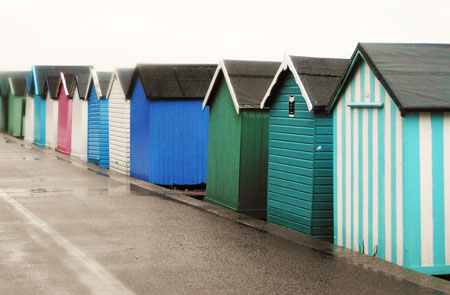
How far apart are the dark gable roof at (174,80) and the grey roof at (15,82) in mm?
29027

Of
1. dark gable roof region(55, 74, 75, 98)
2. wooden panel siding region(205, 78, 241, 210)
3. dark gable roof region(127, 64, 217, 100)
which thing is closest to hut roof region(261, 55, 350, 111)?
wooden panel siding region(205, 78, 241, 210)

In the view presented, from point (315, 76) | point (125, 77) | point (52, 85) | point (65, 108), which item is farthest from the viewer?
point (52, 85)

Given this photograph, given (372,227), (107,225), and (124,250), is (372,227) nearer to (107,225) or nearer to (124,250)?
(124,250)

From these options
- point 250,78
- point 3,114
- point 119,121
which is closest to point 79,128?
point 119,121

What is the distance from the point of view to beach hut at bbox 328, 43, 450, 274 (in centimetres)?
949

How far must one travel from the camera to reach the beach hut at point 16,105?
1921 inches

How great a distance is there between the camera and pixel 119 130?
2450cm

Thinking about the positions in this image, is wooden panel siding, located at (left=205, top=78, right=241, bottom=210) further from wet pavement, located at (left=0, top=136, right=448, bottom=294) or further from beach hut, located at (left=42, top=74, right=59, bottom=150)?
beach hut, located at (left=42, top=74, right=59, bottom=150)

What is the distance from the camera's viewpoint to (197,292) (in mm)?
8281

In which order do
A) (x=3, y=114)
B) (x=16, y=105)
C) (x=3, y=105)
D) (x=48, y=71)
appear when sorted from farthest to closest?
(x=3, y=105) < (x=3, y=114) < (x=16, y=105) < (x=48, y=71)

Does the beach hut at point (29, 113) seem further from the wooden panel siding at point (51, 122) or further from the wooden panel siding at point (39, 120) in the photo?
the wooden panel siding at point (51, 122)

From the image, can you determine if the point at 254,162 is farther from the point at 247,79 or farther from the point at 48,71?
the point at 48,71

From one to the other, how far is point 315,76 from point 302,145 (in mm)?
1232

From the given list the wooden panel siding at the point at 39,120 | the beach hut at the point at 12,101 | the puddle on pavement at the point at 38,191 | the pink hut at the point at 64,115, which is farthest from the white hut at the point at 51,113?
the puddle on pavement at the point at 38,191
